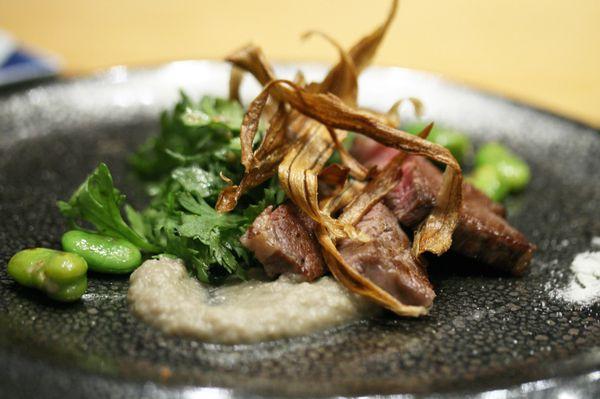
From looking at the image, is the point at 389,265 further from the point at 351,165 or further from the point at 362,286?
the point at 351,165

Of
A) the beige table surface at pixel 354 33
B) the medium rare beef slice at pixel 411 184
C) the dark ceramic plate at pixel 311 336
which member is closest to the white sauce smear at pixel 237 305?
the dark ceramic plate at pixel 311 336

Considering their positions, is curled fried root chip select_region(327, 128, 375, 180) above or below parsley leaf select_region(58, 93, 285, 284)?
above

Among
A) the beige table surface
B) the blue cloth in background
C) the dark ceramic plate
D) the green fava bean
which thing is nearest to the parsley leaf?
the dark ceramic plate

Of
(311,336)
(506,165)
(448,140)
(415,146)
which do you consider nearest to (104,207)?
(311,336)

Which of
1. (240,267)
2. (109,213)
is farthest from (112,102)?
(240,267)

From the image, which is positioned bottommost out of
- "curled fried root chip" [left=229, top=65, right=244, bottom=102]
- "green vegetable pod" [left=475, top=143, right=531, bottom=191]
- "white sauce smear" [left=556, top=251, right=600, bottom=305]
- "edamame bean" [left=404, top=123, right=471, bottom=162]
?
"white sauce smear" [left=556, top=251, right=600, bottom=305]

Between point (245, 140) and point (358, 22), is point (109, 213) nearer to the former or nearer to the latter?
point (245, 140)

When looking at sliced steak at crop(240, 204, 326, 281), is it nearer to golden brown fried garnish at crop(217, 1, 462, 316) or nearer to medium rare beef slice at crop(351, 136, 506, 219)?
golden brown fried garnish at crop(217, 1, 462, 316)
